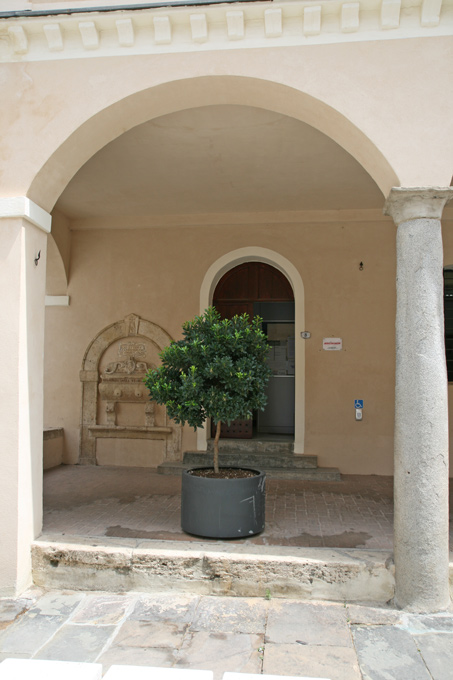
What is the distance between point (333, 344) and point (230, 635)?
5070mm

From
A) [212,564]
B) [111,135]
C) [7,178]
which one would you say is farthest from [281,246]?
[212,564]

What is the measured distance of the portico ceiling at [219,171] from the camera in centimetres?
578

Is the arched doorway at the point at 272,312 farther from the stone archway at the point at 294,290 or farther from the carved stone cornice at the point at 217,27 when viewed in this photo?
the carved stone cornice at the point at 217,27

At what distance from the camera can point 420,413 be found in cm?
406

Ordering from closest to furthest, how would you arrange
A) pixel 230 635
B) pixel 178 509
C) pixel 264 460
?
pixel 230 635, pixel 178 509, pixel 264 460

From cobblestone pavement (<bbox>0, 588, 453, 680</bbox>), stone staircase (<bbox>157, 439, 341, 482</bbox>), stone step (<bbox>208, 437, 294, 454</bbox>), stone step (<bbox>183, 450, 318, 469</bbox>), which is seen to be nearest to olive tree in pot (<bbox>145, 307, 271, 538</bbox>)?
cobblestone pavement (<bbox>0, 588, 453, 680</bbox>)

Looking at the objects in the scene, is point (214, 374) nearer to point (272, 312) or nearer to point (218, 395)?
point (218, 395)

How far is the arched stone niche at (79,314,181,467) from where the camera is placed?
8.46 metres

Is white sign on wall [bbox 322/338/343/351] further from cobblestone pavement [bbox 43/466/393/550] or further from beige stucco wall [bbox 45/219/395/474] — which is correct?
cobblestone pavement [bbox 43/466/393/550]

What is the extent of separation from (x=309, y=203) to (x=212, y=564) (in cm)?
541

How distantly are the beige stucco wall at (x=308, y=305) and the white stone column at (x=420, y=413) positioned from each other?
3.91 m

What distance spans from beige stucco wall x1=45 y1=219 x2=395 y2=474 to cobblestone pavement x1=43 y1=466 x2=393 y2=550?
81cm

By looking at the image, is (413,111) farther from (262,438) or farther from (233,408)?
(262,438)

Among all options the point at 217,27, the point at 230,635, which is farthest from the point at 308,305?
the point at 230,635
